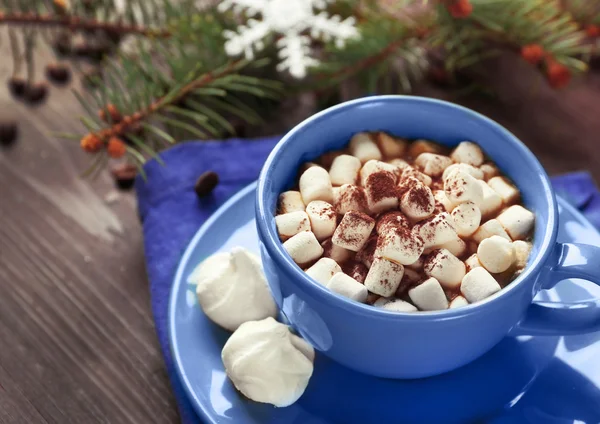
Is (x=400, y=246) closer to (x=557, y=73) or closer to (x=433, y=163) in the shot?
(x=433, y=163)

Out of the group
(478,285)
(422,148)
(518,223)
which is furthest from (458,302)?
(422,148)

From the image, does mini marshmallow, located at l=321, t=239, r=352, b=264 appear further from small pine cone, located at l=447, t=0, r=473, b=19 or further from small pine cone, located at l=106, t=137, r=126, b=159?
small pine cone, located at l=447, t=0, r=473, b=19

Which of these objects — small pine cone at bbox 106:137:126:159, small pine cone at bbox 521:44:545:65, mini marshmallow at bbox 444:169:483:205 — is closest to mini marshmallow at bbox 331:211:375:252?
mini marshmallow at bbox 444:169:483:205

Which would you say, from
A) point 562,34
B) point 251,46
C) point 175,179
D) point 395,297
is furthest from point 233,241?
point 562,34

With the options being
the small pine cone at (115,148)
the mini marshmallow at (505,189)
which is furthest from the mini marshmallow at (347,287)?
the small pine cone at (115,148)

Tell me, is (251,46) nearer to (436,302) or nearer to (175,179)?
(175,179)

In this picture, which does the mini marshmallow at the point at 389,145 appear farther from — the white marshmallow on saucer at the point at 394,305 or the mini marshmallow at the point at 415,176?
the white marshmallow on saucer at the point at 394,305
